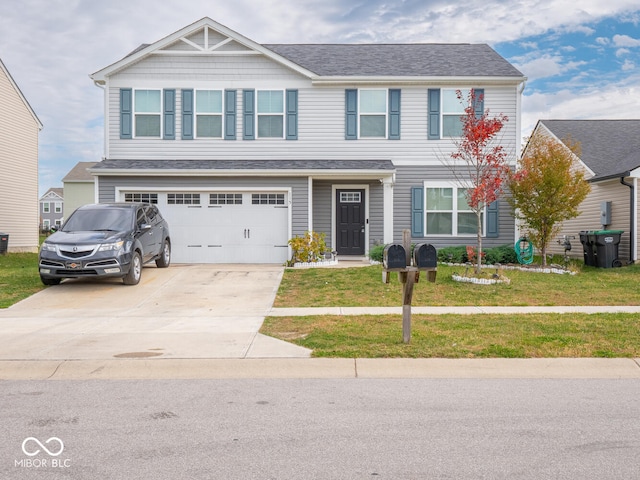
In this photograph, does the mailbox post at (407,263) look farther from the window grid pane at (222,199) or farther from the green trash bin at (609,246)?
the green trash bin at (609,246)

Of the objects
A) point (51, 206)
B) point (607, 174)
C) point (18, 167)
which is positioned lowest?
point (607, 174)

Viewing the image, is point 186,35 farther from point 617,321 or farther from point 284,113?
point 617,321

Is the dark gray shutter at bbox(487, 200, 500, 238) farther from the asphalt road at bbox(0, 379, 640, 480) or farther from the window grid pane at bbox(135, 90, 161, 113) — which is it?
the asphalt road at bbox(0, 379, 640, 480)

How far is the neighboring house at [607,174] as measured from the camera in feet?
61.7

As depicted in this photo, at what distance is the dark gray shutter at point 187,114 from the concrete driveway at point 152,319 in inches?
207

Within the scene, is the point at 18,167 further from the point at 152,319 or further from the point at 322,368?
the point at 322,368

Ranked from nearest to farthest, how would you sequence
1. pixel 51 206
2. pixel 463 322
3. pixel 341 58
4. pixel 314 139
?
1. pixel 463 322
2. pixel 314 139
3. pixel 341 58
4. pixel 51 206

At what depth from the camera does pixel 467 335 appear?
28.1 feet

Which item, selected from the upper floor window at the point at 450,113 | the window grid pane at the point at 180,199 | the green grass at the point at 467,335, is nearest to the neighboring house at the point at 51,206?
the window grid pane at the point at 180,199

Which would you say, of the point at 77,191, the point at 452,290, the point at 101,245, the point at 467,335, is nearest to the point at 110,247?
the point at 101,245

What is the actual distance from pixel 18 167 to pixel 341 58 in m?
15.3

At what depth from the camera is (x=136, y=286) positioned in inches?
554

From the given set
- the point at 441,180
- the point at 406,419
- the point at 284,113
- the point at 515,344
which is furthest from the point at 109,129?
the point at 406,419

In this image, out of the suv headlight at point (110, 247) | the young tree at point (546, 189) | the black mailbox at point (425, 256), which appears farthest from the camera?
the young tree at point (546, 189)
